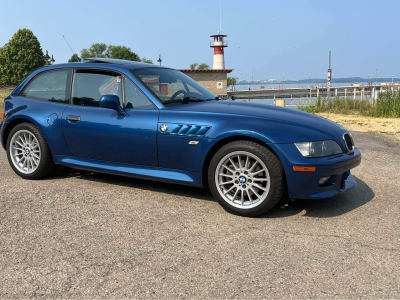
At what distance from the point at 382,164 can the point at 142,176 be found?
13.9ft

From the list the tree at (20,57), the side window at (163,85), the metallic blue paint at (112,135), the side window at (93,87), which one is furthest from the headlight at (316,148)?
the tree at (20,57)

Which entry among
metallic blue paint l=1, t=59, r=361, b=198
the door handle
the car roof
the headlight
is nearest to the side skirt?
metallic blue paint l=1, t=59, r=361, b=198

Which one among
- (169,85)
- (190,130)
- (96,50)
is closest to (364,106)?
(169,85)

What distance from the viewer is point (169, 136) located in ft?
13.5

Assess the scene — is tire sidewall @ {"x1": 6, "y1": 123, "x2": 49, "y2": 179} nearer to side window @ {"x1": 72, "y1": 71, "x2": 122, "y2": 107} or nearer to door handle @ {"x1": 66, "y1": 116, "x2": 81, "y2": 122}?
door handle @ {"x1": 66, "y1": 116, "x2": 81, "y2": 122}

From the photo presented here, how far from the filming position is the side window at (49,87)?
5.02 m

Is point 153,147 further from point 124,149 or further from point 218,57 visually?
point 218,57

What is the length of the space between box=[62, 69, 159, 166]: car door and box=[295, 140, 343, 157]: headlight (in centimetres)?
158

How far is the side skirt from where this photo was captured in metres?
4.15

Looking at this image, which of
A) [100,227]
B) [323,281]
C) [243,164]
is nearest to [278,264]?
[323,281]

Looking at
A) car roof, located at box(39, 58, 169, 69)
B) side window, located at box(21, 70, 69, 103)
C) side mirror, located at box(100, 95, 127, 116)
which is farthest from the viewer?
side window, located at box(21, 70, 69, 103)

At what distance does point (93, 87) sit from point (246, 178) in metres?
2.32

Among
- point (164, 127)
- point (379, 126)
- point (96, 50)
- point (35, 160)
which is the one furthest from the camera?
point (96, 50)

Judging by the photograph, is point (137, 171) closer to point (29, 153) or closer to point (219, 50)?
point (29, 153)
